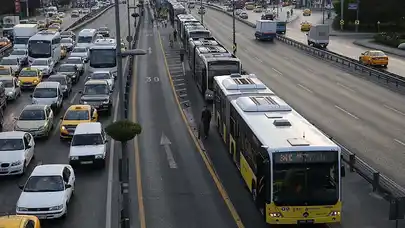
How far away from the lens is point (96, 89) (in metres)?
38.2

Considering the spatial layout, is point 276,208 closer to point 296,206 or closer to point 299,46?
point 296,206

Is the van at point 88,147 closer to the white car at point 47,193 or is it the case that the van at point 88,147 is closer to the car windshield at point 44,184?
the white car at point 47,193

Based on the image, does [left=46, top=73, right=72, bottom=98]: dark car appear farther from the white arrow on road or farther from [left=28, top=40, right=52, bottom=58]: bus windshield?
the white arrow on road

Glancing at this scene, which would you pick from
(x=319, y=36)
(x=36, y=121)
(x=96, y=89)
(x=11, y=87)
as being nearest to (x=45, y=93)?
(x=96, y=89)

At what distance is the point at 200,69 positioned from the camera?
4275 centimetres

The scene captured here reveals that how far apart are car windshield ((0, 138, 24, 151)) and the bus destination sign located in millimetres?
12701

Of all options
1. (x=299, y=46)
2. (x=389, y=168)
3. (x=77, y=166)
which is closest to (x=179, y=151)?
(x=77, y=166)

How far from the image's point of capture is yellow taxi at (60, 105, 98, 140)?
101 feet

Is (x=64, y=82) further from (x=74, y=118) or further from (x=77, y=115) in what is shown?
(x=74, y=118)

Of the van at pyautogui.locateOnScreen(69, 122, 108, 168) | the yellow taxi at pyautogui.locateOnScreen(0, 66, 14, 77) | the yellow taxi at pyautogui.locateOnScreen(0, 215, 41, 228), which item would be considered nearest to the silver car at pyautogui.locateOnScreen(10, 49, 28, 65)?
the yellow taxi at pyautogui.locateOnScreen(0, 66, 14, 77)

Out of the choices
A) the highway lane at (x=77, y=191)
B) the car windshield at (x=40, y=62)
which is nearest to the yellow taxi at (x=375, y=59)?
the car windshield at (x=40, y=62)

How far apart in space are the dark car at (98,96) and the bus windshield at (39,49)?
672 inches

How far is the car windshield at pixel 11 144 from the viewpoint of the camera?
25.8 meters

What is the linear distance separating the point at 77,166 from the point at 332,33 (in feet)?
244
